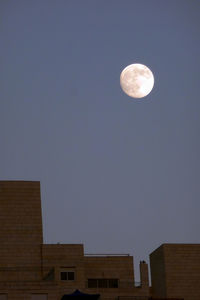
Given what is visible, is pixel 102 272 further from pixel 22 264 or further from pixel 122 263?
pixel 22 264

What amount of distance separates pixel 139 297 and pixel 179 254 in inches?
447

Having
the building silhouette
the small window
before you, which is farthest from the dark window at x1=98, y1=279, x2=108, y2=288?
the small window

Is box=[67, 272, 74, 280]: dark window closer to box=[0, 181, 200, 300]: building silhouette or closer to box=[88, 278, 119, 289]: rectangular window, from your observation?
box=[0, 181, 200, 300]: building silhouette

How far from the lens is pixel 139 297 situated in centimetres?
7138

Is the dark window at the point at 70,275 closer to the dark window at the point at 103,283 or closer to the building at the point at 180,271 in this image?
the dark window at the point at 103,283

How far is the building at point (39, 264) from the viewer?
66750 mm

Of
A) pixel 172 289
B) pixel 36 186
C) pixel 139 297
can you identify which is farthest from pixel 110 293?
pixel 36 186

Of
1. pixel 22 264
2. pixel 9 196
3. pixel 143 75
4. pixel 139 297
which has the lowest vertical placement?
pixel 139 297

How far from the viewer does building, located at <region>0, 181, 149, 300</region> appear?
6675 cm

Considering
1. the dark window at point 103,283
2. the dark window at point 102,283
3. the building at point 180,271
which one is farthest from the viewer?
the building at point 180,271

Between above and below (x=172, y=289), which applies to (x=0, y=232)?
above

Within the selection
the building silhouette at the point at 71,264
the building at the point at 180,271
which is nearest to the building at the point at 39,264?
the building silhouette at the point at 71,264

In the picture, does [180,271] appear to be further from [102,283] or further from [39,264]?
[39,264]

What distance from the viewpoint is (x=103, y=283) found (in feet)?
252
